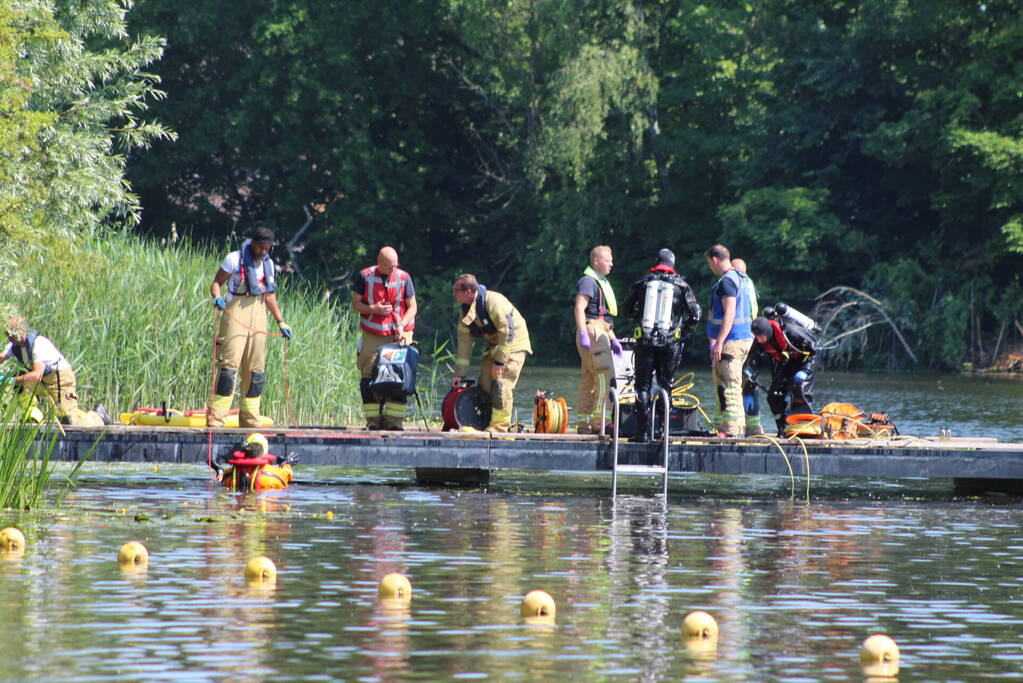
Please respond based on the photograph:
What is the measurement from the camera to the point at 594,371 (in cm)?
1720

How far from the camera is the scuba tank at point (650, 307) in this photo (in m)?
16.0

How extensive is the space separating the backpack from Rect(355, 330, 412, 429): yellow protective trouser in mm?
121

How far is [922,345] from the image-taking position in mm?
45969

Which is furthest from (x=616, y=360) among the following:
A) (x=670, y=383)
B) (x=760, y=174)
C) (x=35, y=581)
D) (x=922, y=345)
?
(x=760, y=174)

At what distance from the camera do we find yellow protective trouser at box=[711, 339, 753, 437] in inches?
659

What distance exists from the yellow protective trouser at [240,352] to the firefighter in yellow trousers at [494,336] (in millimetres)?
1791

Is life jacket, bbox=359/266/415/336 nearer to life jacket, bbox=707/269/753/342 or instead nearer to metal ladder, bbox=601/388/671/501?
metal ladder, bbox=601/388/671/501

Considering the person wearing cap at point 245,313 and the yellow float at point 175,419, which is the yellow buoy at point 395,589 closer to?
the person wearing cap at point 245,313

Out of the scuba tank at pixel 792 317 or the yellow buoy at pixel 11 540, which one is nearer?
the yellow buoy at pixel 11 540

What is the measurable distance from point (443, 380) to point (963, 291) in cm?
1419

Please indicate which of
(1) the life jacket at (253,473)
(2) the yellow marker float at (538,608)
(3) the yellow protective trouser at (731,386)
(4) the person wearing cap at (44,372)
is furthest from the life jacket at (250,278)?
(2) the yellow marker float at (538,608)

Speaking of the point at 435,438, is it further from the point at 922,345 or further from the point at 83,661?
the point at 922,345

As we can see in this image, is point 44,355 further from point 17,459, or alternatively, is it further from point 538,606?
point 538,606

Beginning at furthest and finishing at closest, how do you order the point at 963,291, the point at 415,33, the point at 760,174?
the point at 415,33
the point at 760,174
the point at 963,291
